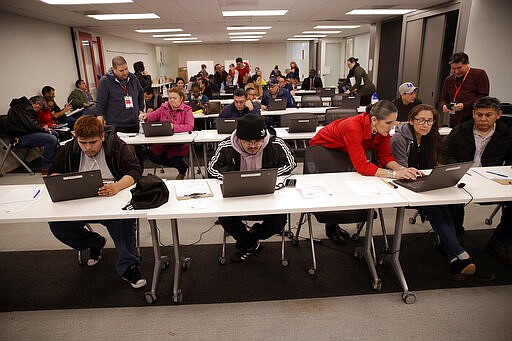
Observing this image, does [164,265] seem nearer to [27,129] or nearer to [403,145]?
[403,145]

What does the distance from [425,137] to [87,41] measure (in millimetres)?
9458

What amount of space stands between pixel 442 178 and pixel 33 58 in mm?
7718

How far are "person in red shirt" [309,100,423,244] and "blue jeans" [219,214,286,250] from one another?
2.32ft

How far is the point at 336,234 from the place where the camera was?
121 inches

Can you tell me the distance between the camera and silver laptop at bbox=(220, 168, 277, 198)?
200 centimetres

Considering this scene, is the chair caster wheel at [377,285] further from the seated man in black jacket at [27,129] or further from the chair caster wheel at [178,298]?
the seated man in black jacket at [27,129]

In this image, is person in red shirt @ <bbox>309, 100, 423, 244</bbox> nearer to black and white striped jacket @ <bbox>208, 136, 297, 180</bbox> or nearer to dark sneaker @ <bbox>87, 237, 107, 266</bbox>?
black and white striped jacket @ <bbox>208, 136, 297, 180</bbox>

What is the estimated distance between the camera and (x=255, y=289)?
244 centimetres

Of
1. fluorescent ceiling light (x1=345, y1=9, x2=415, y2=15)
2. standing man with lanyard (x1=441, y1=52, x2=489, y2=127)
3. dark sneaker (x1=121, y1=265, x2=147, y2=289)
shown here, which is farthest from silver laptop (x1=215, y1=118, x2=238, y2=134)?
fluorescent ceiling light (x1=345, y1=9, x2=415, y2=15)

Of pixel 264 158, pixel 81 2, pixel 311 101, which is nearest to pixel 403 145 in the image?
pixel 264 158

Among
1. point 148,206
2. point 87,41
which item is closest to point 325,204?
point 148,206

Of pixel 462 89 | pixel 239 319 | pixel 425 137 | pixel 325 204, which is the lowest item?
pixel 239 319

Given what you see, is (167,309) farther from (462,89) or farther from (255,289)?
(462,89)

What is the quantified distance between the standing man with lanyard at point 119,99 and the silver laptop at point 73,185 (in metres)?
1.99
